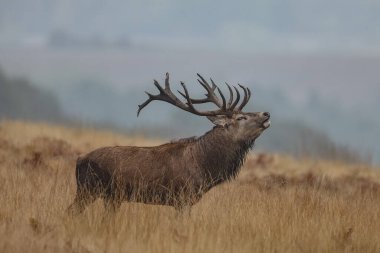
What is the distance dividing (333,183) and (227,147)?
283 inches

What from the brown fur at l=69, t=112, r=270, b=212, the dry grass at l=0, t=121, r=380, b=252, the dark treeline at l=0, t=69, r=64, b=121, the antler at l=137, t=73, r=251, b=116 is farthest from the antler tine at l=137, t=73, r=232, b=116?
the dark treeline at l=0, t=69, r=64, b=121

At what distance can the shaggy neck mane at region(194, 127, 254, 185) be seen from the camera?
9.87 meters

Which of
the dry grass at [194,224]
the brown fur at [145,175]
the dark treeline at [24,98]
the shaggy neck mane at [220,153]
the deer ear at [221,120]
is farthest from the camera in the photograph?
the dark treeline at [24,98]

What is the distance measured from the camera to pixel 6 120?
2233 centimetres

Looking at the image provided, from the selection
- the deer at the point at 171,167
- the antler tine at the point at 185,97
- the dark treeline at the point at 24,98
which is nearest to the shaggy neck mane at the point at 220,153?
the deer at the point at 171,167

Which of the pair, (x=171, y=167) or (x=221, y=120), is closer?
(x=171, y=167)

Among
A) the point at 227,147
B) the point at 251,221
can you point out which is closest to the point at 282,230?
the point at 251,221

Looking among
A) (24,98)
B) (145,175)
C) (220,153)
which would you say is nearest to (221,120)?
(220,153)

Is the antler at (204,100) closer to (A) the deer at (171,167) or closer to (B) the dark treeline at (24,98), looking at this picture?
(A) the deer at (171,167)

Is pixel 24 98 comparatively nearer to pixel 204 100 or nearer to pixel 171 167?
pixel 204 100

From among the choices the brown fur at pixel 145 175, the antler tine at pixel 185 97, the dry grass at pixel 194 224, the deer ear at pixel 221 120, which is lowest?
the dry grass at pixel 194 224

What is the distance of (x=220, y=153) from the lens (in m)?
9.97

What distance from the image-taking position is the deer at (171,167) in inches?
368

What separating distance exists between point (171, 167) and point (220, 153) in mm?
702
